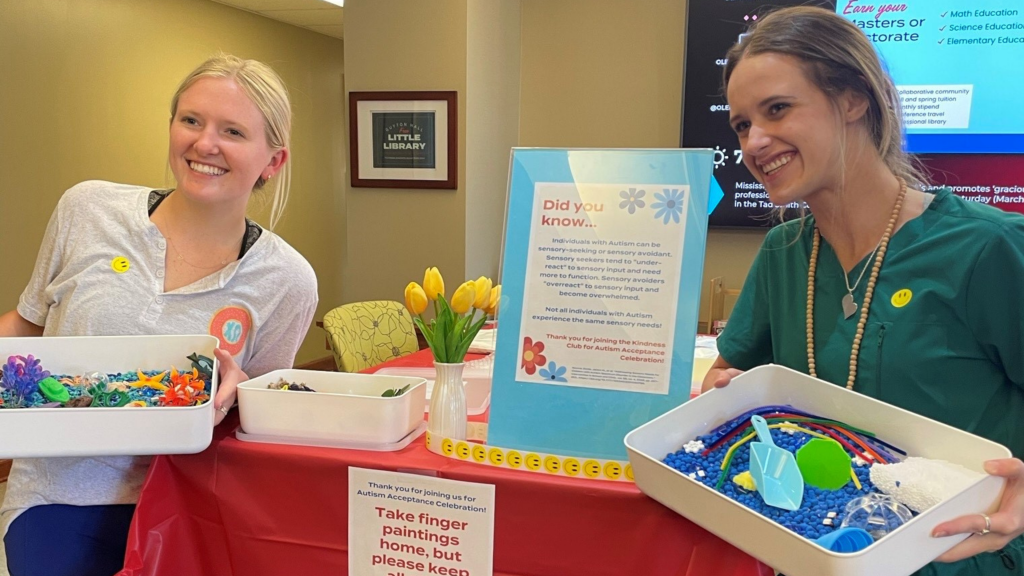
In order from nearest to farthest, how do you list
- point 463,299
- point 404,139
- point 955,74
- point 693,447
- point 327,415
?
point 693,447 < point 327,415 < point 463,299 < point 955,74 < point 404,139

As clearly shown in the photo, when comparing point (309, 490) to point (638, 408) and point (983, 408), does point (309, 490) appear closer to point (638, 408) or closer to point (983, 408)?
point (638, 408)

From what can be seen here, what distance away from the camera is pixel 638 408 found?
42.6 inches

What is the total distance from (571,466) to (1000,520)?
1.70 ft

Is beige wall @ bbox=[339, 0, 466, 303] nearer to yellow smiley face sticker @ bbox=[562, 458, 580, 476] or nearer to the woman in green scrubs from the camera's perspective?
the woman in green scrubs

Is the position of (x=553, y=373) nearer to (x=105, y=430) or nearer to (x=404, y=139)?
(x=105, y=430)

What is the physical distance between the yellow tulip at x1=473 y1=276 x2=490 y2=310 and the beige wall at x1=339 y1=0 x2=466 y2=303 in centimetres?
239

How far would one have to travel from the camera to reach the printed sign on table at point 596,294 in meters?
1.07

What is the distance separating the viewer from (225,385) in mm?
1242

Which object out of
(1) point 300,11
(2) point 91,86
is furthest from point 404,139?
(1) point 300,11

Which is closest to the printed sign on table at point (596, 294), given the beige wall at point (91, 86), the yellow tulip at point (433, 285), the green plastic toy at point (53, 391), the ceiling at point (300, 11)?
the yellow tulip at point (433, 285)

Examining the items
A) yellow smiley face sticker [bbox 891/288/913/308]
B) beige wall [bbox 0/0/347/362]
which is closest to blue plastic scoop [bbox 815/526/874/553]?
yellow smiley face sticker [bbox 891/288/913/308]

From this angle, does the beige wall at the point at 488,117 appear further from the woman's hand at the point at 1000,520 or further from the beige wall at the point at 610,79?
the woman's hand at the point at 1000,520

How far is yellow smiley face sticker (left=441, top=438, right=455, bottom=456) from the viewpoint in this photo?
117 cm

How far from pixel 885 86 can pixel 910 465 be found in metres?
0.59
